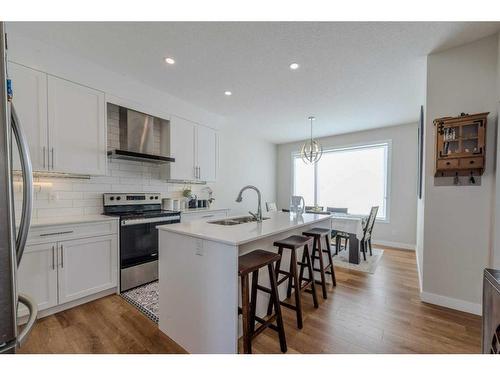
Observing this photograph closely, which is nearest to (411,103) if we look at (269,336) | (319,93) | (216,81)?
(319,93)

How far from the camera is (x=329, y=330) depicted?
1.89m

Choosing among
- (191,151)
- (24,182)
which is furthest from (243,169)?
(24,182)

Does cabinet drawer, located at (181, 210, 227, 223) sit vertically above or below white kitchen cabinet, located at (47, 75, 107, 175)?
below

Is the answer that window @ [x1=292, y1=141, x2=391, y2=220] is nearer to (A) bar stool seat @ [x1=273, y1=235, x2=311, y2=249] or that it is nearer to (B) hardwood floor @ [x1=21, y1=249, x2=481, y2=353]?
(B) hardwood floor @ [x1=21, y1=249, x2=481, y2=353]

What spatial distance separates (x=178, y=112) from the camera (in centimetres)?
347

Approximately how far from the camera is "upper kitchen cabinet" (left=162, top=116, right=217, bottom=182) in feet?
11.0

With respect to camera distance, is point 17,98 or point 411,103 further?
point 411,103

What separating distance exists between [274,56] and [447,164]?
206cm

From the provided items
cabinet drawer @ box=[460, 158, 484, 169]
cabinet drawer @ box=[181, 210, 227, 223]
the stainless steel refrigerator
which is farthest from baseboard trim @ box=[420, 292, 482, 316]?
the stainless steel refrigerator

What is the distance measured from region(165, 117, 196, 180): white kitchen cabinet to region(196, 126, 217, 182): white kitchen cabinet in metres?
0.13

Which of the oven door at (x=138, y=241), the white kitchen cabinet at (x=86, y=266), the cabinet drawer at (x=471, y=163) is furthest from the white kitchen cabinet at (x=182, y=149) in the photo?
the cabinet drawer at (x=471, y=163)

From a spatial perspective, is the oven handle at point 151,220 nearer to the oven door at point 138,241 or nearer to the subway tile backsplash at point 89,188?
the oven door at point 138,241

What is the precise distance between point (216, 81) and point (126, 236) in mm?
2256
